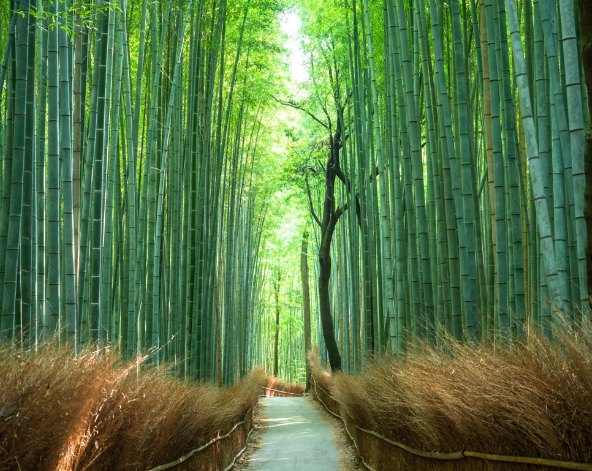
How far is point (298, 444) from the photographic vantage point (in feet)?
20.8

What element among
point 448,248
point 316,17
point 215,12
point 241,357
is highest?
point 316,17

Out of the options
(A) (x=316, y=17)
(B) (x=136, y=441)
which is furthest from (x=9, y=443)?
(A) (x=316, y=17)

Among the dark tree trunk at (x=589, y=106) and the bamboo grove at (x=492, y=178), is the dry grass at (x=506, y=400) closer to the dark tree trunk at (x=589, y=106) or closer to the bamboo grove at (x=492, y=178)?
the bamboo grove at (x=492, y=178)

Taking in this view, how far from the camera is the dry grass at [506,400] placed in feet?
6.00

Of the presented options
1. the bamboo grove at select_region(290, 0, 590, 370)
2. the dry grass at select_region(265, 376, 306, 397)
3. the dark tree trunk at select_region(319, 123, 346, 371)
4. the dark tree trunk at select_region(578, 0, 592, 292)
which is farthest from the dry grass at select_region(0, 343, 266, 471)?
the dry grass at select_region(265, 376, 306, 397)

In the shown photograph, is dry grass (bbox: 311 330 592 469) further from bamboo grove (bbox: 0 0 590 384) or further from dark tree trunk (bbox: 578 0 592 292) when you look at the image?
dark tree trunk (bbox: 578 0 592 292)

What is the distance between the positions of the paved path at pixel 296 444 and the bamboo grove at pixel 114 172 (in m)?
1.11

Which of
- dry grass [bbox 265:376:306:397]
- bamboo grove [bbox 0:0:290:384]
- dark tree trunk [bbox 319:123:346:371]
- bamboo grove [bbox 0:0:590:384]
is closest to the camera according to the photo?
bamboo grove [bbox 0:0:590:384]

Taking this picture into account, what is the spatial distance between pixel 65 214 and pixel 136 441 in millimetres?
1299

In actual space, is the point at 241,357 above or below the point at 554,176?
below

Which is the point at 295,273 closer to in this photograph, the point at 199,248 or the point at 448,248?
the point at 199,248

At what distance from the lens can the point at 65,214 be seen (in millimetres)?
3074

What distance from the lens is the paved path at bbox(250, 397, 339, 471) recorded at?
519 cm

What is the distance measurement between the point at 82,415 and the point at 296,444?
4.79 meters
